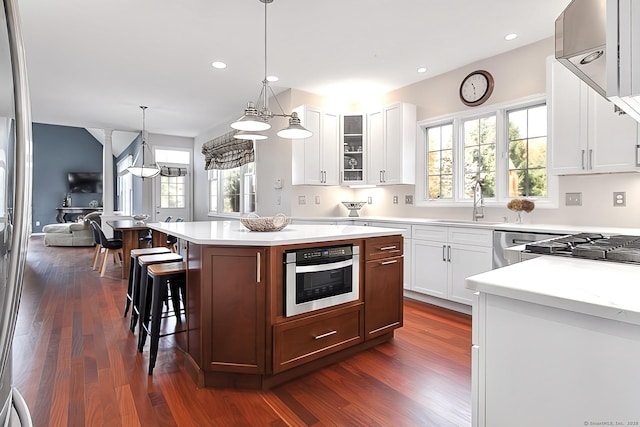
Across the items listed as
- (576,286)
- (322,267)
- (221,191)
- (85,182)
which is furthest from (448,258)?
(85,182)

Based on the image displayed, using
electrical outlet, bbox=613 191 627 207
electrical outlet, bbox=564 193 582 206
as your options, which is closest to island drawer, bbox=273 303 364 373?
electrical outlet, bbox=564 193 582 206

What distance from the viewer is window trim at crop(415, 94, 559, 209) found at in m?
3.35

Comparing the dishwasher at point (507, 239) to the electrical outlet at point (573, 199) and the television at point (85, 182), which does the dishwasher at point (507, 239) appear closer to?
the electrical outlet at point (573, 199)

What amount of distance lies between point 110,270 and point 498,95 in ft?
20.3

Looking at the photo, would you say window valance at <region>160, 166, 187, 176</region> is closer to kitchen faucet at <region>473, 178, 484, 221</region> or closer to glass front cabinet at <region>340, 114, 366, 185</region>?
glass front cabinet at <region>340, 114, 366, 185</region>

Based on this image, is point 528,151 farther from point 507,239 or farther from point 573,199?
point 507,239

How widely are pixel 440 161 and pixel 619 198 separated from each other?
188 centimetres

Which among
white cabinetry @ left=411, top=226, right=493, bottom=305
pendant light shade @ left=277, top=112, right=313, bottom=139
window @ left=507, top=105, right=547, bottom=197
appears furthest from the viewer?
window @ left=507, top=105, right=547, bottom=197

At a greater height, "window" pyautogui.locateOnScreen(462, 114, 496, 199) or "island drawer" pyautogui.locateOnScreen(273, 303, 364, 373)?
"window" pyautogui.locateOnScreen(462, 114, 496, 199)

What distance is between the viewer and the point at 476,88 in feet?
12.8

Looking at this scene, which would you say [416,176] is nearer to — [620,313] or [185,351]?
[185,351]

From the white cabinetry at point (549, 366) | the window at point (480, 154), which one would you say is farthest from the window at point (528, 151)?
the white cabinetry at point (549, 366)

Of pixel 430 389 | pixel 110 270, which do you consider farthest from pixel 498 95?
pixel 110 270

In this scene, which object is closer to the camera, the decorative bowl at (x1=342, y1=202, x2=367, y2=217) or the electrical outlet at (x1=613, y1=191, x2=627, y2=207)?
the electrical outlet at (x1=613, y1=191, x2=627, y2=207)
